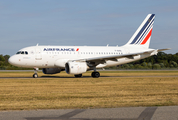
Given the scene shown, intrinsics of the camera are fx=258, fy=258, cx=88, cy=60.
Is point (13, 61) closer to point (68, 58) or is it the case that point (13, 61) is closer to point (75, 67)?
point (68, 58)

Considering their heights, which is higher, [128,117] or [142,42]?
[142,42]

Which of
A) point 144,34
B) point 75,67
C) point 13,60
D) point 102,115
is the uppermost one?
point 144,34

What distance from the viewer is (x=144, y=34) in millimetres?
43500

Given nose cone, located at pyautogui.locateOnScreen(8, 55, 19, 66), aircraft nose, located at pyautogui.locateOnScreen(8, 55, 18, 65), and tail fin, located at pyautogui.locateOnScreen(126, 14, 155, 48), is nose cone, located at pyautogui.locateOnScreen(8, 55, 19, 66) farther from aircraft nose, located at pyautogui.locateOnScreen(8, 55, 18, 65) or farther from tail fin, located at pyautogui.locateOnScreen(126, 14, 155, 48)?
tail fin, located at pyautogui.locateOnScreen(126, 14, 155, 48)

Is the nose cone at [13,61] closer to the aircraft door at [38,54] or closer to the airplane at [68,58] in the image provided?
the airplane at [68,58]

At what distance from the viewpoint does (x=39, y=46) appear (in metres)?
35.2

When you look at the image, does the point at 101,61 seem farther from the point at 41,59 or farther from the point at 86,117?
the point at 86,117

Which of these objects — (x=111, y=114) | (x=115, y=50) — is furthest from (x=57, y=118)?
(x=115, y=50)

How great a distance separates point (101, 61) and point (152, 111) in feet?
83.8

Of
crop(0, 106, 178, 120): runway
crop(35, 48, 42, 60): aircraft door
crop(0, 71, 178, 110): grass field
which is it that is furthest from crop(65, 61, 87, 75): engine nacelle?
crop(0, 106, 178, 120): runway

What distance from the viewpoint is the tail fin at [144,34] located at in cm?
4291

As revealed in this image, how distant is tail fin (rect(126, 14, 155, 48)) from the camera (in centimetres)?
4291

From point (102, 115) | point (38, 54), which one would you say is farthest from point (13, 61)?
point (102, 115)

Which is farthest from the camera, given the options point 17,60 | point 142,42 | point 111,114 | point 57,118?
point 142,42
